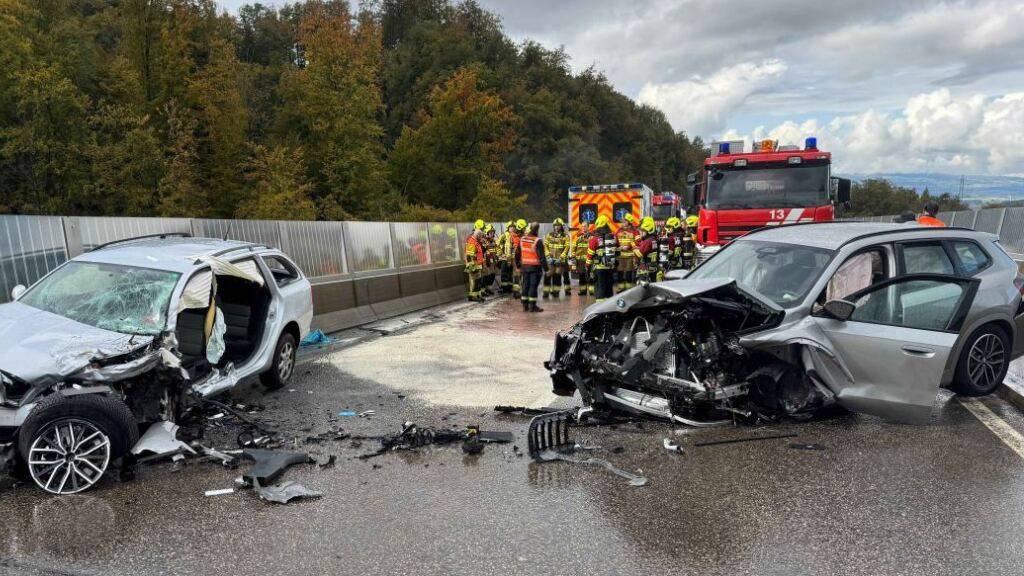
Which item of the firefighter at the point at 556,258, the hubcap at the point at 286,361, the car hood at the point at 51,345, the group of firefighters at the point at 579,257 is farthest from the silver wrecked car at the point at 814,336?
the firefighter at the point at 556,258

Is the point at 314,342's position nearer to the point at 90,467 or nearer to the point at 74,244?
the point at 74,244

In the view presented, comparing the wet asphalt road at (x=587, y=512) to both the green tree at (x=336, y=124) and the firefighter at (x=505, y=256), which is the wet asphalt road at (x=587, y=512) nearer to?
the firefighter at (x=505, y=256)

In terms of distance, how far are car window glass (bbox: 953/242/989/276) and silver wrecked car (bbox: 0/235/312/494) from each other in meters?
6.70

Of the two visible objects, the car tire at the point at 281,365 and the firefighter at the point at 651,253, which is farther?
the firefighter at the point at 651,253

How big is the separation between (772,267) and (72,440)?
579 cm

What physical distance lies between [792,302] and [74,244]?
7.80 m

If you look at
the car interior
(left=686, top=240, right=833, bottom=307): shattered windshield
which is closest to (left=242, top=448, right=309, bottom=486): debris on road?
the car interior

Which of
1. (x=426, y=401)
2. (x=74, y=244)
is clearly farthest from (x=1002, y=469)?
(x=74, y=244)

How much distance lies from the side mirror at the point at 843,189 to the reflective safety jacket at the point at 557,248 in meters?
5.97

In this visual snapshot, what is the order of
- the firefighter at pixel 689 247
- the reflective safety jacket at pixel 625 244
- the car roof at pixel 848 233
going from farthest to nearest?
the firefighter at pixel 689 247
the reflective safety jacket at pixel 625 244
the car roof at pixel 848 233

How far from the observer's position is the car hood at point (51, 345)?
4.91 m

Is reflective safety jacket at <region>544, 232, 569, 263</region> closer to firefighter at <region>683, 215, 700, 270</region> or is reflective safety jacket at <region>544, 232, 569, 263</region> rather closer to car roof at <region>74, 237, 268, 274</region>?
firefighter at <region>683, 215, 700, 270</region>

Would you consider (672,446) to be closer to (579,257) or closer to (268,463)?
(268,463)

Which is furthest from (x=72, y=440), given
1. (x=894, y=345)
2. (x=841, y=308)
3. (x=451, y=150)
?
(x=451, y=150)
